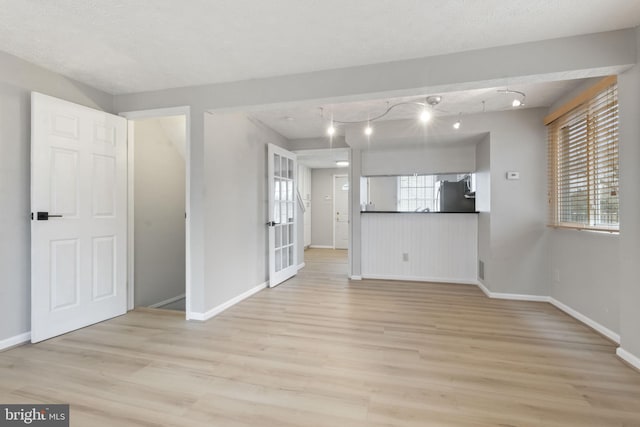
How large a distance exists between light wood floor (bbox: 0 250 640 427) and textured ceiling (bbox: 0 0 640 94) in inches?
89.0

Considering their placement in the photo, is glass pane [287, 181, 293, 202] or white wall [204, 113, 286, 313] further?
glass pane [287, 181, 293, 202]

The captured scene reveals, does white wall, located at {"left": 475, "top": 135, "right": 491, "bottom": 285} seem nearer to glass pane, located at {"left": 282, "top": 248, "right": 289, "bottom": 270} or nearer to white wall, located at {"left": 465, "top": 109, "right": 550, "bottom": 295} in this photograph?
white wall, located at {"left": 465, "top": 109, "right": 550, "bottom": 295}

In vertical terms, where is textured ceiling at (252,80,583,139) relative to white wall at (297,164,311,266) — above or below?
above

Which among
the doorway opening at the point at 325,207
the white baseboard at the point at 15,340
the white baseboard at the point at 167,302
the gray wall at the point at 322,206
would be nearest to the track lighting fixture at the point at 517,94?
the white baseboard at the point at 167,302

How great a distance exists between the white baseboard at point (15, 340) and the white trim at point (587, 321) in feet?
15.5

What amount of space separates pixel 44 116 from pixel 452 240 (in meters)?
4.79

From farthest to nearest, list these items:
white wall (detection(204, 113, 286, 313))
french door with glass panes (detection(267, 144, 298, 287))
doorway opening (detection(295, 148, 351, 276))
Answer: doorway opening (detection(295, 148, 351, 276))
french door with glass panes (detection(267, 144, 298, 287))
white wall (detection(204, 113, 286, 313))

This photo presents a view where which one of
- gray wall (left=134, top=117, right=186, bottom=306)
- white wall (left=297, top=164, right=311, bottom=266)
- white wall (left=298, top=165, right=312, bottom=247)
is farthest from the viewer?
white wall (left=298, top=165, right=312, bottom=247)

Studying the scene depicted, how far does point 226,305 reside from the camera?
10.9 feet

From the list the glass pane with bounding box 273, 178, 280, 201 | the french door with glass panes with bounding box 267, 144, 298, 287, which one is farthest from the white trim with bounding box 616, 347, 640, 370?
the glass pane with bounding box 273, 178, 280, 201

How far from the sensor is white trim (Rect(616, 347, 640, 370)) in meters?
2.04

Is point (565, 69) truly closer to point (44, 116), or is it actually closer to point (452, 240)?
point (452, 240)

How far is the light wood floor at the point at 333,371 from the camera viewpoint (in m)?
1.60
